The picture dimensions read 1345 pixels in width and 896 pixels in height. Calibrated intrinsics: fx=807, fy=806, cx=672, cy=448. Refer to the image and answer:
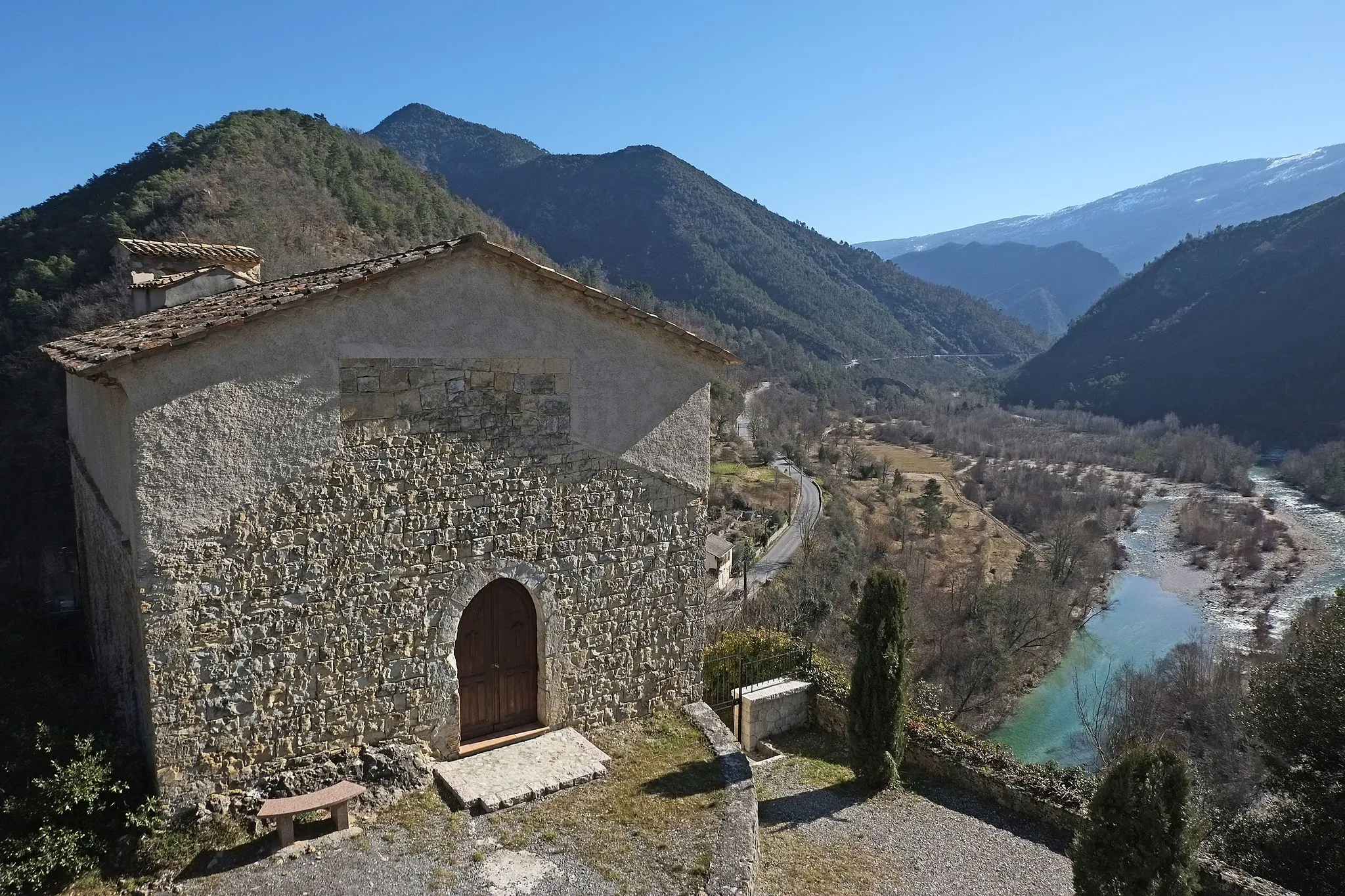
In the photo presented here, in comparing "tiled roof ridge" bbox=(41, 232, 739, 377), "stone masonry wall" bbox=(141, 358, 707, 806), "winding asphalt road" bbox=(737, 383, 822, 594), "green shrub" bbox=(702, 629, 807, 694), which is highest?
"tiled roof ridge" bbox=(41, 232, 739, 377)

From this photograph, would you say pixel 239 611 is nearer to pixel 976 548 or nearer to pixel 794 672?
pixel 794 672

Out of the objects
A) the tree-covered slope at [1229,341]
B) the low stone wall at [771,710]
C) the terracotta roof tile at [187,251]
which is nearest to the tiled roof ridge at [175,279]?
the terracotta roof tile at [187,251]

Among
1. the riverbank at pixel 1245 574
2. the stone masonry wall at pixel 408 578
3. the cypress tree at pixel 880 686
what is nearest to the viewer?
the stone masonry wall at pixel 408 578

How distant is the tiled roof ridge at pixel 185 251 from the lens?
12578mm

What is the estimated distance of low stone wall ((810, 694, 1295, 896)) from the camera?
800cm

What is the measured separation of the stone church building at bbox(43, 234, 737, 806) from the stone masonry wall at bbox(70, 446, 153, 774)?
0.07m

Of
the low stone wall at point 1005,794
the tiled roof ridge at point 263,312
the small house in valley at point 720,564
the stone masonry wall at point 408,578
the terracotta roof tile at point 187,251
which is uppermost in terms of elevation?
the terracotta roof tile at point 187,251

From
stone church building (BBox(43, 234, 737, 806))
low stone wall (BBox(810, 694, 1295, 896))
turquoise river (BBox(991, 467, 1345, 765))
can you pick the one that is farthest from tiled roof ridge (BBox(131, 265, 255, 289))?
turquoise river (BBox(991, 467, 1345, 765))

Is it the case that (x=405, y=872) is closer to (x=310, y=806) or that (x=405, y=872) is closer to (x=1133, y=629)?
(x=310, y=806)

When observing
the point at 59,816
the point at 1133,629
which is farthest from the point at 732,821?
the point at 1133,629

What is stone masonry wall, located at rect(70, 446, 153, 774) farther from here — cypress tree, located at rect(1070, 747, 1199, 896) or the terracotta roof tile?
cypress tree, located at rect(1070, 747, 1199, 896)

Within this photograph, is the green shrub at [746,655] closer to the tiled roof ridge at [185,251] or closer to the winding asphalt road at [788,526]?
the tiled roof ridge at [185,251]

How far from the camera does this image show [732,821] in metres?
7.83

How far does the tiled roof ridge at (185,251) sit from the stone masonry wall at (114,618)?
3422 mm
